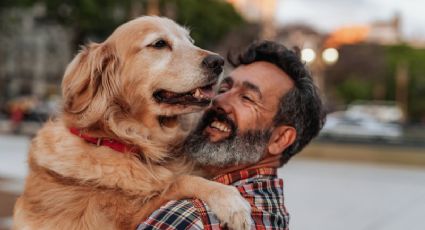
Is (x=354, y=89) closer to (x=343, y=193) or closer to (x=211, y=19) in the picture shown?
(x=211, y=19)

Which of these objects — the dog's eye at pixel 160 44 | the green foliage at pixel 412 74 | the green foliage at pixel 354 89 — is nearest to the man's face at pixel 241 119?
the dog's eye at pixel 160 44

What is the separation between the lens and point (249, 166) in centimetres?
314

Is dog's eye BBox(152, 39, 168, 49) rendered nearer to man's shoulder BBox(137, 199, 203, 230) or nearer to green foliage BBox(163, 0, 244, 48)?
man's shoulder BBox(137, 199, 203, 230)

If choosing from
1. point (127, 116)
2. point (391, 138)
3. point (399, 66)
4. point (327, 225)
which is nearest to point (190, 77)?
point (127, 116)

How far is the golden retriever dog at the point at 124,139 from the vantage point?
2801 millimetres

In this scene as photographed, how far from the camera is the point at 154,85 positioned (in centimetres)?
336

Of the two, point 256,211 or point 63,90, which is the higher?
point 63,90

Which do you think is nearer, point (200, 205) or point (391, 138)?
point (200, 205)

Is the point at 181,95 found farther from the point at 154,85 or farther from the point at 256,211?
the point at 256,211

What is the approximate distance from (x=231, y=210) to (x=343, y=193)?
10.8 meters

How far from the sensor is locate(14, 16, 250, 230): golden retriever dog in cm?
280

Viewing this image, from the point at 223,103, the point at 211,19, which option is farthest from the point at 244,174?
Result: the point at 211,19

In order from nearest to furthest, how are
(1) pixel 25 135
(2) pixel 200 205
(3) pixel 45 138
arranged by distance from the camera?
1. (2) pixel 200 205
2. (3) pixel 45 138
3. (1) pixel 25 135

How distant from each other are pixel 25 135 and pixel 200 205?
79.9ft
